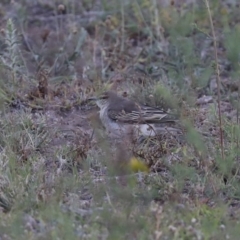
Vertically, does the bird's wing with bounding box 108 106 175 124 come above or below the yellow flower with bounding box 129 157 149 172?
below

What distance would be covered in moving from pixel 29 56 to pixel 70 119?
1.78 metres

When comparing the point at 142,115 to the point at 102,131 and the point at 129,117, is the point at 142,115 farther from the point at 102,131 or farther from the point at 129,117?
the point at 102,131

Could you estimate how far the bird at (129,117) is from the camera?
7664mm

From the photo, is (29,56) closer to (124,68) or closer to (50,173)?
(124,68)

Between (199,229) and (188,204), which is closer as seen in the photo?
(199,229)

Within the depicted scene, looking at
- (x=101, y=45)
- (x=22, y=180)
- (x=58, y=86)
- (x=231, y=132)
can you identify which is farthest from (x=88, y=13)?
(x=22, y=180)

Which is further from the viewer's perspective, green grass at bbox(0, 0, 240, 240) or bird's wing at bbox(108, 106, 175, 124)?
bird's wing at bbox(108, 106, 175, 124)

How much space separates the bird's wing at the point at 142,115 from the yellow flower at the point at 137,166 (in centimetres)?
94

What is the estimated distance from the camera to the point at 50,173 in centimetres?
676

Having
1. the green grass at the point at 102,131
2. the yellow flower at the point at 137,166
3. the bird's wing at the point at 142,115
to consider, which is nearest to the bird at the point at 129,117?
the bird's wing at the point at 142,115

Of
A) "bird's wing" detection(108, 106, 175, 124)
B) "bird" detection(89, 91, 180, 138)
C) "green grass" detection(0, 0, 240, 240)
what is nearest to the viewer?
"green grass" detection(0, 0, 240, 240)

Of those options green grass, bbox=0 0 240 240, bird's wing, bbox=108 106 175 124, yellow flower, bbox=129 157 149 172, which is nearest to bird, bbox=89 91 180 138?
bird's wing, bbox=108 106 175 124

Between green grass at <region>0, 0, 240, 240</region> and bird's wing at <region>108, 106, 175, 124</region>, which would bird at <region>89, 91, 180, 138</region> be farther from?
green grass at <region>0, 0, 240, 240</region>

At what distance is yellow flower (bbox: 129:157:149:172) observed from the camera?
623 centimetres
